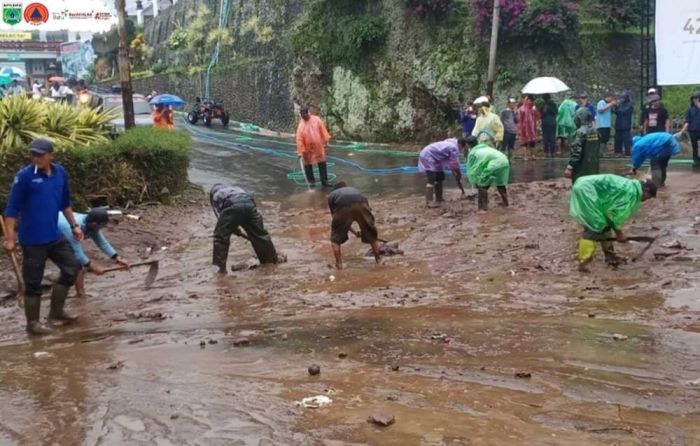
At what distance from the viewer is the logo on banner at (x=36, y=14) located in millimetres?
33388

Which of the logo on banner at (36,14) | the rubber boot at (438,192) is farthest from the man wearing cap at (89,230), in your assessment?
the logo on banner at (36,14)

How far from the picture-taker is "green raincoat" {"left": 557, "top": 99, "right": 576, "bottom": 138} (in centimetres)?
1727

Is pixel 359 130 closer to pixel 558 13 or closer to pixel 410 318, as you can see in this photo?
pixel 558 13

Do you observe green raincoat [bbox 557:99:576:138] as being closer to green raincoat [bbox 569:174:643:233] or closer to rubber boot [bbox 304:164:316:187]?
rubber boot [bbox 304:164:316:187]

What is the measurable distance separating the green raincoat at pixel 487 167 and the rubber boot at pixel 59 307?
6.57 meters

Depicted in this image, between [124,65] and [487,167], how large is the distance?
809 cm

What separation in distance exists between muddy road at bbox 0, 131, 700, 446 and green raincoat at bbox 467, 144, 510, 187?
5.18ft

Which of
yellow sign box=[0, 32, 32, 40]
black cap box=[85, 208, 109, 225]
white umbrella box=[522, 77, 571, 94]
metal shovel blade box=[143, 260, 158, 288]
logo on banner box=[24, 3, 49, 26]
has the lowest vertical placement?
metal shovel blade box=[143, 260, 158, 288]

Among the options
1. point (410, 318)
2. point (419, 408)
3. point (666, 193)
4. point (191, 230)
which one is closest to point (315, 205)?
point (191, 230)

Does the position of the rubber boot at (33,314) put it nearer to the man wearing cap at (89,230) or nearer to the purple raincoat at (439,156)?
the man wearing cap at (89,230)

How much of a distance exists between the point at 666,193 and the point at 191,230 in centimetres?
755

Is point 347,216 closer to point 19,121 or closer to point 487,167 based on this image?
point 487,167

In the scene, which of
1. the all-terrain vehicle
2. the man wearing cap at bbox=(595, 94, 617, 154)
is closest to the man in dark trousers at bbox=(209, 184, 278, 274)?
the man wearing cap at bbox=(595, 94, 617, 154)

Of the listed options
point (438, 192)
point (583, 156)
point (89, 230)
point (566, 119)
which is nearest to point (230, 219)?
point (89, 230)
